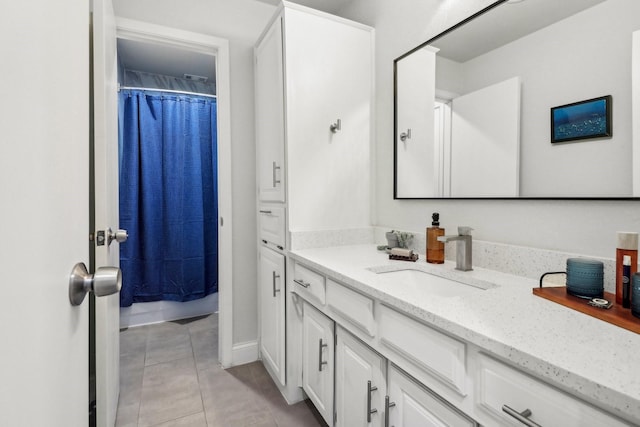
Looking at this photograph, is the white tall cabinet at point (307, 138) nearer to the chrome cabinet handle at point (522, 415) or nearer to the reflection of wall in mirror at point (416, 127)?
the reflection of wall in mirror at point (416, 127)

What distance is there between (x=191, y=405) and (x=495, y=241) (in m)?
1.76

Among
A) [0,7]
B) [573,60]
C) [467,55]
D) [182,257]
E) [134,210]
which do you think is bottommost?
[182,257]

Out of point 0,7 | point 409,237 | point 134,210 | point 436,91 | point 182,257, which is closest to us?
point 0,7

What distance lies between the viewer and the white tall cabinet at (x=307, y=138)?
5.57 ft

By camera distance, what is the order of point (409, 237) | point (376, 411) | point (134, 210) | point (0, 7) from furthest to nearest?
point (134, 210) < point (409, 237) < point (376, 411) < point (0, 7)

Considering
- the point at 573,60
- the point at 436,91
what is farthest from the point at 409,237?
the point at 573,60

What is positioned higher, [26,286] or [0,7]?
[0,7]

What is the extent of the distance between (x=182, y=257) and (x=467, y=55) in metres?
2.68

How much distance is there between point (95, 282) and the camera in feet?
1.71

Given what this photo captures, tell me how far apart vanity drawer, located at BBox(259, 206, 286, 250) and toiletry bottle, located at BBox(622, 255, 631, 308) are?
1.34 m

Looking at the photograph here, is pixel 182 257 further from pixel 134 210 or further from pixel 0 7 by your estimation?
pixel 0 7

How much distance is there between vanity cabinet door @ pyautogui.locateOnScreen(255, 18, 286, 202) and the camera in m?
1.74

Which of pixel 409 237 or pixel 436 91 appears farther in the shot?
pixel 409 237

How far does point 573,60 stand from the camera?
1.01m
